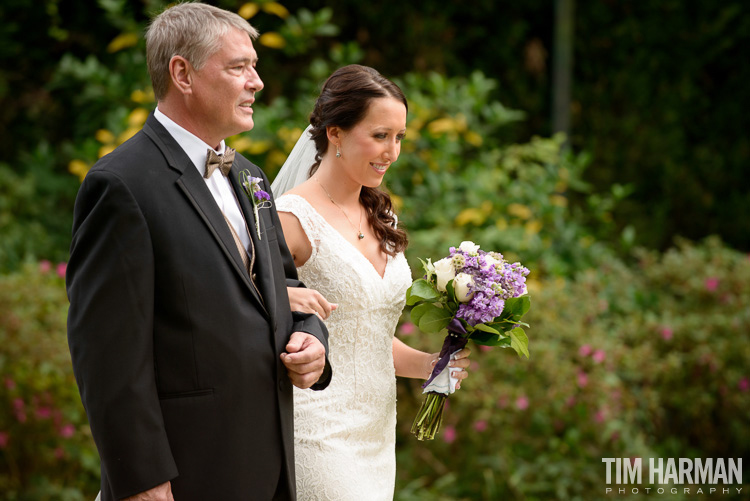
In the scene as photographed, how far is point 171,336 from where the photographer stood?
6.19 feet

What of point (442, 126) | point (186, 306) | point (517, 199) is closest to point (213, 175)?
point (186, 306)

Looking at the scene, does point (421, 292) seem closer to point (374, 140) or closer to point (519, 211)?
point (374, 140)

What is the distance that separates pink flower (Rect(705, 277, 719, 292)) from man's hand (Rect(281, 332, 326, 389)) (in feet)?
13.3

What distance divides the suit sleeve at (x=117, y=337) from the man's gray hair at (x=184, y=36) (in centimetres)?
37

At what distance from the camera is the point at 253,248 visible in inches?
83.4

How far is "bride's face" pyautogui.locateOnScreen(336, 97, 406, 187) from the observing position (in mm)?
2639

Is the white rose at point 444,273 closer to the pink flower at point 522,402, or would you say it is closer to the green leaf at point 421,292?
the green leaf at point 421,292

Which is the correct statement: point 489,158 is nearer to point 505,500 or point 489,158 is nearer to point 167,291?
point 505,500

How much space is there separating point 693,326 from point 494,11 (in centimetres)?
399

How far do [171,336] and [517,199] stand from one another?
418cm

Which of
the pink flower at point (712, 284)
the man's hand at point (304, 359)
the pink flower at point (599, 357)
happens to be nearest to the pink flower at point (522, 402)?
the pink flower at point (599, 357)

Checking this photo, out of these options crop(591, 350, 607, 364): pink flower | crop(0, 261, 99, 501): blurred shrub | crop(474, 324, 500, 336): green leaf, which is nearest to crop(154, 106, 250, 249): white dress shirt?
crop(474, 324, 500, 336): green leaf

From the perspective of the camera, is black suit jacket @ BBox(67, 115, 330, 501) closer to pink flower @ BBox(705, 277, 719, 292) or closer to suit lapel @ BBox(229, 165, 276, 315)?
suit lapel @ BBox(229, 165, 276, 315)

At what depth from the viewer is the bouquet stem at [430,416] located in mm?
2727
